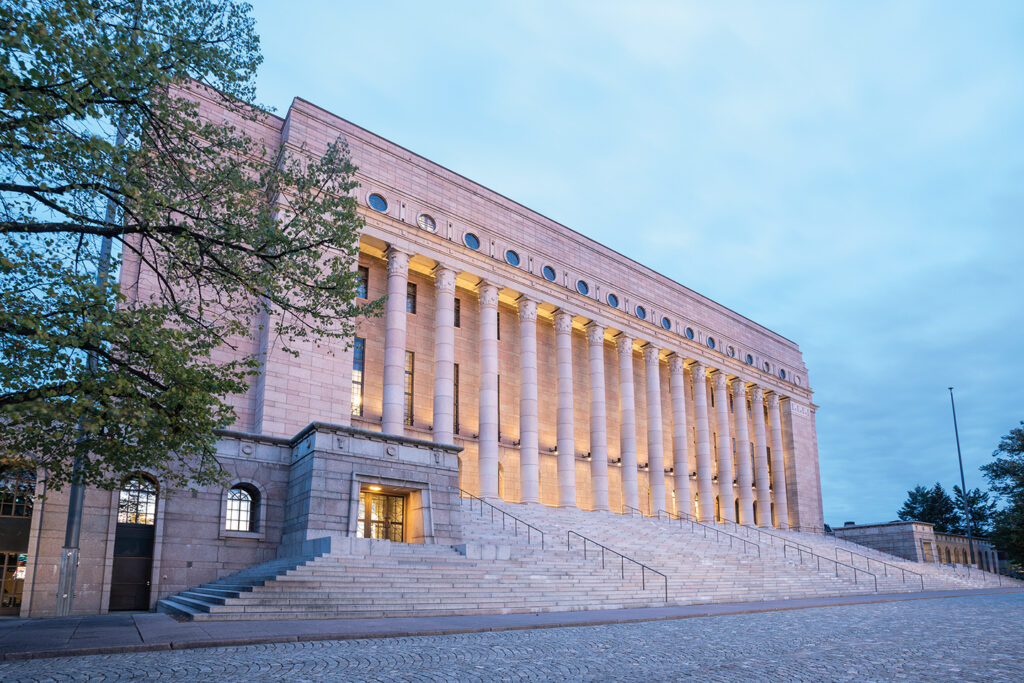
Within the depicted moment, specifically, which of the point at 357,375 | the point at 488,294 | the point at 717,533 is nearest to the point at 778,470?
the point at 717,533

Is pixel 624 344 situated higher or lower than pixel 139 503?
higher

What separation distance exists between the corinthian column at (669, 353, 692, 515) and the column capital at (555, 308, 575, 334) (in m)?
10.8

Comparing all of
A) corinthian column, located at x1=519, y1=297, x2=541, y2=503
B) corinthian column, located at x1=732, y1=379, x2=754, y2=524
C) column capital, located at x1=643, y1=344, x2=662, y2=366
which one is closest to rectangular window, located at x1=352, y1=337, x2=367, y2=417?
corinthian column, located at x1=519, y1=297, x2=541, y2=503

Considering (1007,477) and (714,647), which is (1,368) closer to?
(714,647)

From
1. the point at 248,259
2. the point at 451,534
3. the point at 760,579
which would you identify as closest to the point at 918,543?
the point at 760,579

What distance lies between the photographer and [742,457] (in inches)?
2184

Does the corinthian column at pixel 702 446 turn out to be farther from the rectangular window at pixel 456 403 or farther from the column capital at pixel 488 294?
the column capital at pixel 488 294

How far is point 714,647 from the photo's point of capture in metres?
12.3

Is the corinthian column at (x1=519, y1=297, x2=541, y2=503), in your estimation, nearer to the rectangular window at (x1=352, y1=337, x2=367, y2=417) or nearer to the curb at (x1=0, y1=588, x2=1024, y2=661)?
the rectangular window at (x1=352, y1=337, x2=367, y2=417)

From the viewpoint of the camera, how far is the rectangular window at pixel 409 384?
39.0 meters

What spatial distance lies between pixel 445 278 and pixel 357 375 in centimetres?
683

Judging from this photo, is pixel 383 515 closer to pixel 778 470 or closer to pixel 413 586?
pixel 413 586

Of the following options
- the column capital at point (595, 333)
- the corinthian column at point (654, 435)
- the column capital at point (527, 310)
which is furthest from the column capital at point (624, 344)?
the column capital at point (527, 310)

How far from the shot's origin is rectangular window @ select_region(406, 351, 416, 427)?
3903cm
